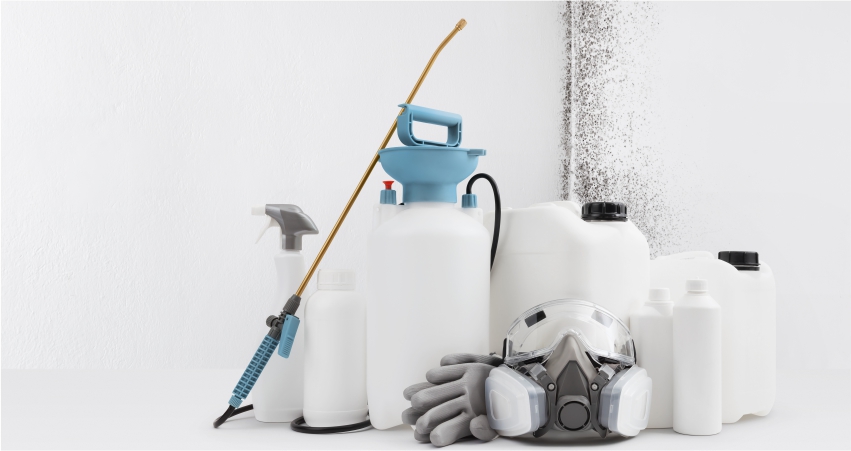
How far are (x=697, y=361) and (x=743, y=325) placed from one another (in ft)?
0.47

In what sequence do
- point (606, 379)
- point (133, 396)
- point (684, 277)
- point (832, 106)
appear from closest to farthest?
point (606, 379), point (684, 277), point (133, 396), point (832, 106)

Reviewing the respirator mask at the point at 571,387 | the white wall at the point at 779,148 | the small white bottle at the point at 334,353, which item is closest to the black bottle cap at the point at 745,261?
the respirator mask at the point at 571,387

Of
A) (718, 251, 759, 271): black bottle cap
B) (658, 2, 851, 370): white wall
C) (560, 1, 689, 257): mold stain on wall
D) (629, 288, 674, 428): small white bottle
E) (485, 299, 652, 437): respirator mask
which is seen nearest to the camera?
(485, 299, 652, 437): respirator mask

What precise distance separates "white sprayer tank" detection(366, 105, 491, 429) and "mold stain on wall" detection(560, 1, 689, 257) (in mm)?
1072

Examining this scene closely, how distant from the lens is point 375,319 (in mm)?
784

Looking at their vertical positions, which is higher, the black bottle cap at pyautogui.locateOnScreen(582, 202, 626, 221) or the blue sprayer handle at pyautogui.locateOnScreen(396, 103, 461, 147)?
the blue sprayer handle at pyautogui.locateOnScreen(396, 103, 461, 147)

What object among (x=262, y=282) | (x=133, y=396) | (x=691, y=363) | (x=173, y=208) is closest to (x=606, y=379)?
(x=691, y=363)

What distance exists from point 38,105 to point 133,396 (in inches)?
37.8

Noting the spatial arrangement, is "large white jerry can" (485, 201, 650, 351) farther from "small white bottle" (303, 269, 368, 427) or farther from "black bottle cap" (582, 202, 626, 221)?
"small white bottle" (303, 269, 368, 427)

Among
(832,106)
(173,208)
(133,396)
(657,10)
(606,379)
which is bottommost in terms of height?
(133,396)

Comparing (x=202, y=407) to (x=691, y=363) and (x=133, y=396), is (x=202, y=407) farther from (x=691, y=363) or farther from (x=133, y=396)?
(x=691, y=363)

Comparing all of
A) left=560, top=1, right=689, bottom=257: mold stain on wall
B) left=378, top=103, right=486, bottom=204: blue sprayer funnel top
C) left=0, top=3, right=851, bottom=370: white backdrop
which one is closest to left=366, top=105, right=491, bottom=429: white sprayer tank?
left=378, top=103, right=486, bottom=204: blue sprayer funnel top

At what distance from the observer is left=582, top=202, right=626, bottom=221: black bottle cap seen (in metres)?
0.85

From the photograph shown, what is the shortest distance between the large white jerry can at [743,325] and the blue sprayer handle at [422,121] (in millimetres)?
368
